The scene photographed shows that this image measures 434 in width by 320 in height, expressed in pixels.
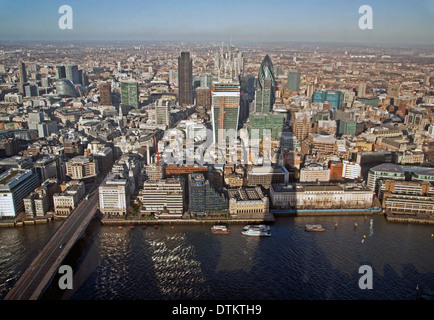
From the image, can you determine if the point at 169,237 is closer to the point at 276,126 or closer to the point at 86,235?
the point at 86,235

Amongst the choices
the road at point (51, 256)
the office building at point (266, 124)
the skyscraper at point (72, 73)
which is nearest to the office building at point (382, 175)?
the office building at point (266, 124)

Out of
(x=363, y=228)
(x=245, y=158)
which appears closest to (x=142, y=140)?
(x=245, y=158)

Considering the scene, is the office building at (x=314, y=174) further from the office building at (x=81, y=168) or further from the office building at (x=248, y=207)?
the office building at (x=81, y=168)

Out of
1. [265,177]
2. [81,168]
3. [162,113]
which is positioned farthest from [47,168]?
[162,113]

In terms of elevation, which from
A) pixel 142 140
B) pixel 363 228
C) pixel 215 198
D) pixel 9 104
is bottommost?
pixel 363 228

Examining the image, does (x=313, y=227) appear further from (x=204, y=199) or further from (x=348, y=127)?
(x=348, y=127)

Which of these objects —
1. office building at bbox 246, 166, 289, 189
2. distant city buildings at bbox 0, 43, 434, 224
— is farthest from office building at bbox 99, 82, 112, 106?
office building at bbox 246, 166, 289, 189

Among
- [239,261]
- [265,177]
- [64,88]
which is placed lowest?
[239,261]

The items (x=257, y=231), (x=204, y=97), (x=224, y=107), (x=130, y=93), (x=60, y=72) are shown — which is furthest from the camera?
(x=60, y=72)
